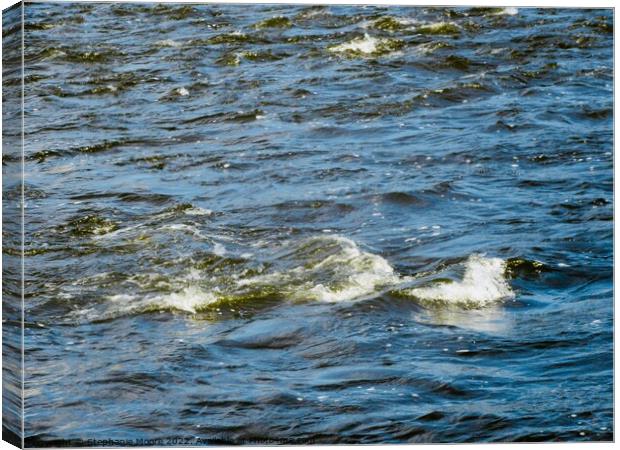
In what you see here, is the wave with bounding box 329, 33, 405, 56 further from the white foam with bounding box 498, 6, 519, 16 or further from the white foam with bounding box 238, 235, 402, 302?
the white foam with bounding box 238, 235, 402, 302

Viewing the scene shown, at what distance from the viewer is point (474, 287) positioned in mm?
7945

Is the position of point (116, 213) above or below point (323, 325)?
above

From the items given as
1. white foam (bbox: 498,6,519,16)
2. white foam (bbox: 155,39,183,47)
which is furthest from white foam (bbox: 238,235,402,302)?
white foam (bbox: 498,6,519,16)

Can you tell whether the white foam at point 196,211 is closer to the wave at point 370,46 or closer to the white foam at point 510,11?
the wave at point 370,46

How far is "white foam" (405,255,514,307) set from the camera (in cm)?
794

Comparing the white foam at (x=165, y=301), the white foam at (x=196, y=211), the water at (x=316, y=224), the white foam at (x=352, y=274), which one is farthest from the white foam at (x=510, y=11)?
the white foam at (x=165, y=301)

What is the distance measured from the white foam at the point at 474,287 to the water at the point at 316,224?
0.03ft

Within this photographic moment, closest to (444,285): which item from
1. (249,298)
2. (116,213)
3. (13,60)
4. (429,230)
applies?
(429,230)

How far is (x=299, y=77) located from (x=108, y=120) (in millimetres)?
965

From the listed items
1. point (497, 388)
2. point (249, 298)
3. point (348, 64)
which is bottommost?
point (497, 388)

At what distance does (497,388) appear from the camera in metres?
7.89

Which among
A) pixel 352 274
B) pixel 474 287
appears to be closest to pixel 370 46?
pixel 352 274

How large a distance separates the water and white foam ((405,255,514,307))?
1 cm

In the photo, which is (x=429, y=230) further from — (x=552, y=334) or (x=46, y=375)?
(x=46, y=375)
